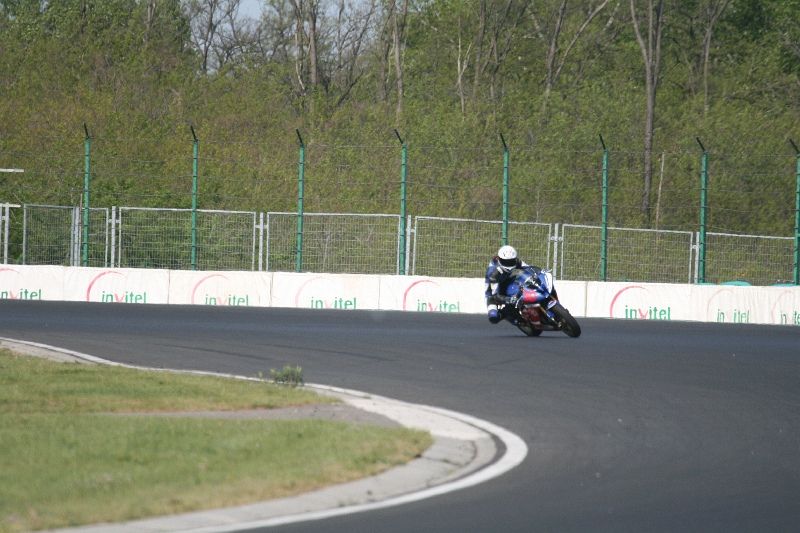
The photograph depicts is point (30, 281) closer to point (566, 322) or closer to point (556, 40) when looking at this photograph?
point (566, 322)

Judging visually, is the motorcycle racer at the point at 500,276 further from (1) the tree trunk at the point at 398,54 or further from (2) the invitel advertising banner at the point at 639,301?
(1) the tree trunk at the point at 398,54

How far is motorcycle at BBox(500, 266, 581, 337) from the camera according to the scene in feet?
71.4

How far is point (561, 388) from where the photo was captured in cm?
1416

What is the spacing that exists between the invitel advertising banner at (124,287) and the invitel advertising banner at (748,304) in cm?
1182

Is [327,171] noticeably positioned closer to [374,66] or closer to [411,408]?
[374,66]

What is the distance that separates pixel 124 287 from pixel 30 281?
229cm

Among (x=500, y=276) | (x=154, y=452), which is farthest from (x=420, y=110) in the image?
(x=154, y=452)

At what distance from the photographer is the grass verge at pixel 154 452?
778 centimetres

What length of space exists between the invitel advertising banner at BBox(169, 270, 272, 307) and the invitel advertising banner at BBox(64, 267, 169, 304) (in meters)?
0.27

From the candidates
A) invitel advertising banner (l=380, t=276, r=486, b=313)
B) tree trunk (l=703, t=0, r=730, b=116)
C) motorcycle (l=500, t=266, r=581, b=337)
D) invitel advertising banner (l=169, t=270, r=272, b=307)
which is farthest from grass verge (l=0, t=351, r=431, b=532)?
tree trunk (l=703, t=0, r=730, b=116)

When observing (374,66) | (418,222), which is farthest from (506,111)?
(418,222)

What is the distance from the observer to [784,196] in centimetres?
3894

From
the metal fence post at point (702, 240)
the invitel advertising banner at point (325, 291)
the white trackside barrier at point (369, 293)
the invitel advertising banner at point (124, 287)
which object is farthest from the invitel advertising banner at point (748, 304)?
the invitel advertising banner at point (124, 287)

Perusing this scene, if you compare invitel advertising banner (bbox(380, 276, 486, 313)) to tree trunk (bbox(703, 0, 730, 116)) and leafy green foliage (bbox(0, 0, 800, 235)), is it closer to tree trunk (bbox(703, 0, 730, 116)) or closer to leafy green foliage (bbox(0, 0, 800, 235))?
leafy green foliage (bbox(0, 0, 800, 235))
